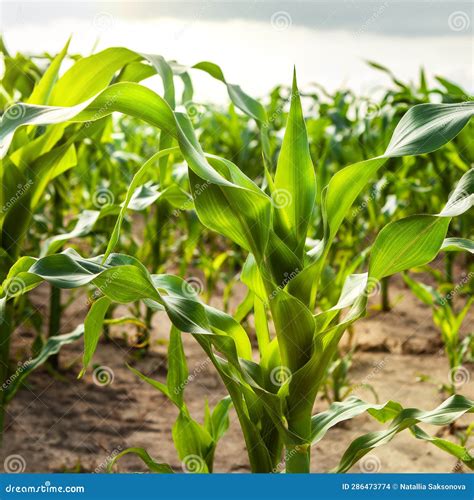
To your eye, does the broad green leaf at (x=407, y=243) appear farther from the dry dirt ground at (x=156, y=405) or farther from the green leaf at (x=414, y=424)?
the dry dirt ground at (x=156, y=405)

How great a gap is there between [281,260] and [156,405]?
1521mm

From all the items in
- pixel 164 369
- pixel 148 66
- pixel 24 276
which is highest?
pixel 148 66

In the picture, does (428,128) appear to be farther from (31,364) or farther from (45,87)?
(31,364)

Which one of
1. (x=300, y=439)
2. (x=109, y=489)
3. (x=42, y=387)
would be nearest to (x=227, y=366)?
(x=300, y=439)

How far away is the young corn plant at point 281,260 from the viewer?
1045 mm

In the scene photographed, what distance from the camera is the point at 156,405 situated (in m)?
2.51

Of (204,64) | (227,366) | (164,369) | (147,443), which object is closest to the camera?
(227,366)

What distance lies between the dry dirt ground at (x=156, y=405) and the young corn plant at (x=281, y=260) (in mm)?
756

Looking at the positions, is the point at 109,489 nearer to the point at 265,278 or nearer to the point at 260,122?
the point at 265,278

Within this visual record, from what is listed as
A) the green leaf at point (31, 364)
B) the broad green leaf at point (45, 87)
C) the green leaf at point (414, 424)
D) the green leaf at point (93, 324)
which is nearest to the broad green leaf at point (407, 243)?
the green leaf at point (414, 424)

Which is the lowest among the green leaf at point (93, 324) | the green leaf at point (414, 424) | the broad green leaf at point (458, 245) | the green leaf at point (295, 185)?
the green leaf at point (414, 424)

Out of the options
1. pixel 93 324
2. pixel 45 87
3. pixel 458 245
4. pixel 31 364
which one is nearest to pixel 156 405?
pixel 31 364

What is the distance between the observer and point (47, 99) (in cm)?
148

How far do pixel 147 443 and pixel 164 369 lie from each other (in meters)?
0.64
